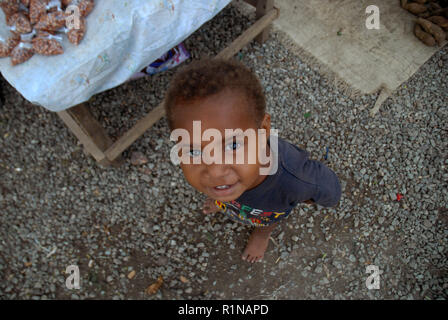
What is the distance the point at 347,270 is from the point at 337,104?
1323mm

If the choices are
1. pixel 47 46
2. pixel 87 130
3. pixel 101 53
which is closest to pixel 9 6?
pixel 47 46

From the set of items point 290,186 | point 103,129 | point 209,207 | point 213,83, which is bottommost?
point 209,207

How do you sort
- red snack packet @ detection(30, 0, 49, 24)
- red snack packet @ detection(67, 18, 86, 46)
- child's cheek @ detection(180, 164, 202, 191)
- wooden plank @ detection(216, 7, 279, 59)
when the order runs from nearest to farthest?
child's cheek @ detection(180, 164, 202, 191) → red snack packet @ detection(67, 18, 86, 46) → red snack packet @ detection(30, 0, 49, 24) → wooden plank @ detection(216, 7, 279, 59)

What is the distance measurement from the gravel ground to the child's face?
1.15 m

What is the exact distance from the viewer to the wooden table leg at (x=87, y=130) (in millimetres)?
2139

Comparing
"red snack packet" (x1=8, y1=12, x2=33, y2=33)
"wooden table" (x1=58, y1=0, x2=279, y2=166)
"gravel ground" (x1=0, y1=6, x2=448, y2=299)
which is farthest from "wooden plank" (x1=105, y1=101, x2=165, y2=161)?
"red snack packet" (x1=8, y1=12, x2=33, y2=33)

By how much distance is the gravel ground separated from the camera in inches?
89.5

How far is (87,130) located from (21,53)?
59 centimetres

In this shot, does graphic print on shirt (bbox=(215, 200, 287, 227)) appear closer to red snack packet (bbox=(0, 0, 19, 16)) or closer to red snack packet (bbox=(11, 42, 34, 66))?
red snack packet (bbox=(11, 42, 34, 66))

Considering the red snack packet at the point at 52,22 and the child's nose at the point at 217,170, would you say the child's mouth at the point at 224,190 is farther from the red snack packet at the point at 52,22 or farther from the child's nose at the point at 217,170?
the red snack packet at the point at 52,22

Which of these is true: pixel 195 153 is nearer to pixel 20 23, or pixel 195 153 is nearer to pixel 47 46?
pixel 47 46

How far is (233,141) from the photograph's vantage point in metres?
1.18

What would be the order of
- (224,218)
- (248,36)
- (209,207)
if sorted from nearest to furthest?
(209,207)
(224,218)
(248,36)

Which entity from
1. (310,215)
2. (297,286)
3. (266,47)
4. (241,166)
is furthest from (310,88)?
(241,166)
